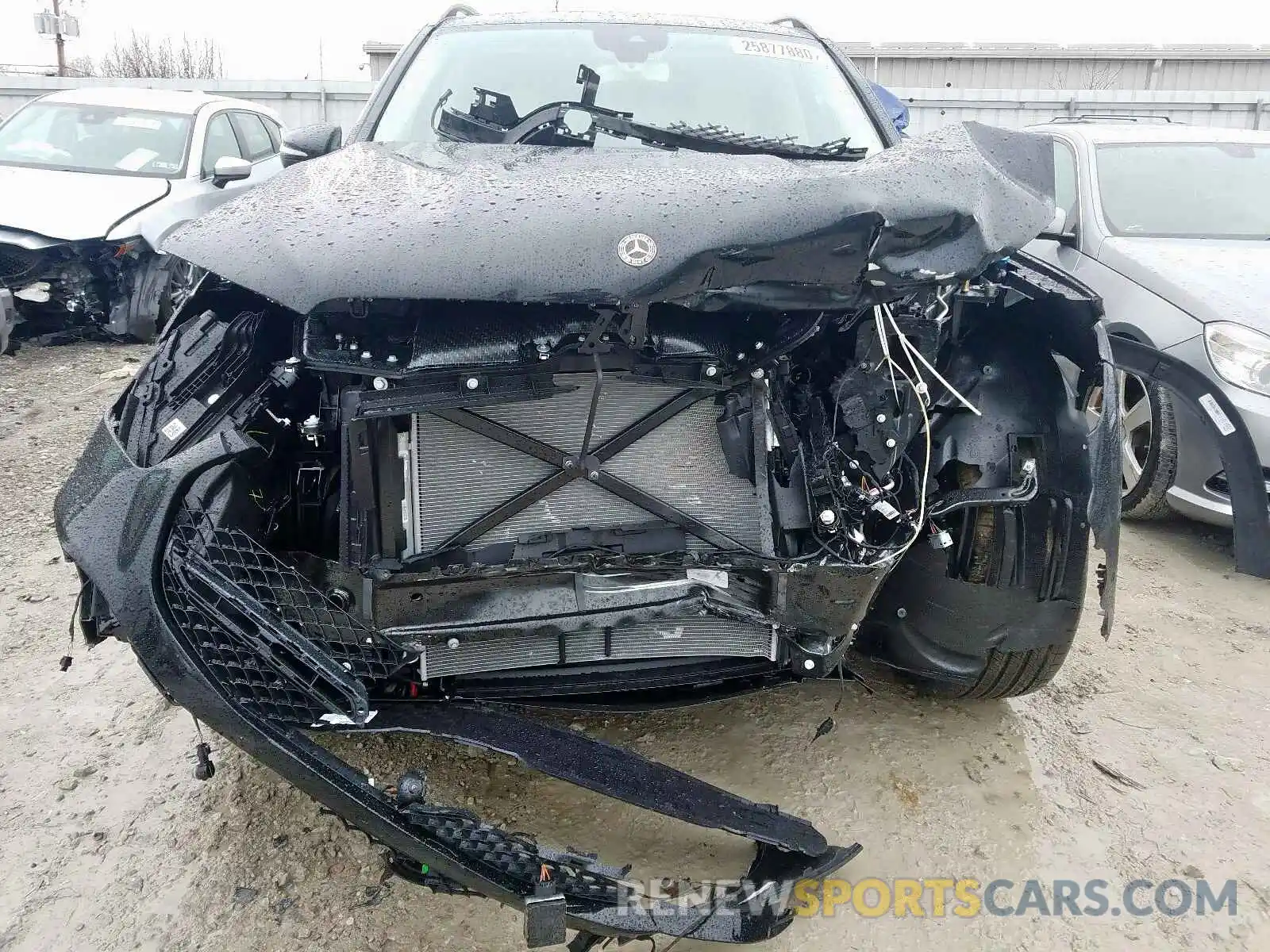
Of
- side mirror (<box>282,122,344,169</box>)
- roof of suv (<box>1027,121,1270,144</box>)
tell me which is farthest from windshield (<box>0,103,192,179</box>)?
roof of suv (<box>1027,121,1270,144</box>)

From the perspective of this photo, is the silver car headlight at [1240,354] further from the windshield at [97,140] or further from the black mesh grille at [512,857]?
the windshield at [97,140]

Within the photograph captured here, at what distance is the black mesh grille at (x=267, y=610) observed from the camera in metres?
1.60

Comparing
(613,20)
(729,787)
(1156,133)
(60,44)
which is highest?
(60,44)

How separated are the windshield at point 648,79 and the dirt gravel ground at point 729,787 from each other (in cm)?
A: 177

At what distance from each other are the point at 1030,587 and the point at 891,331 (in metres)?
0.71

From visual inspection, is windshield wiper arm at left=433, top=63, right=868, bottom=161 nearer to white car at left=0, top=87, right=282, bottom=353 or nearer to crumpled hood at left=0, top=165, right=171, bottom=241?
white car at left=0, top=87, right=282, bottom=353

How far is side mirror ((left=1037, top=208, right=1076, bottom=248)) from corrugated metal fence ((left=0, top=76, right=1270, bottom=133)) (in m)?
→ 10.9

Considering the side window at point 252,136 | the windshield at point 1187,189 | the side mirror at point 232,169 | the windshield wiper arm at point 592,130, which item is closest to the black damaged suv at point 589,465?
the windshield wiper arm at point 592,130

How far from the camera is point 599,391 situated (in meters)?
1.80

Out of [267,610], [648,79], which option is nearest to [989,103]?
[648,79]

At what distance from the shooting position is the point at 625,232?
147cm

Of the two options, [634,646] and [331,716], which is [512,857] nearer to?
[331,716]

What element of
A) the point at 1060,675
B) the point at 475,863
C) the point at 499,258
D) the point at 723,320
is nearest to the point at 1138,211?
the point at 1060,675

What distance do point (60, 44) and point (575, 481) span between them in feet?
105
